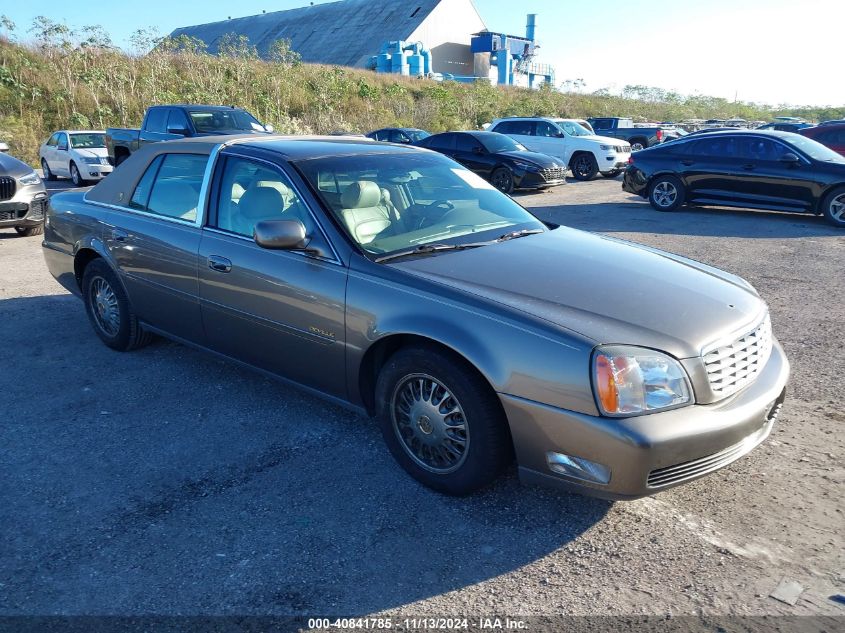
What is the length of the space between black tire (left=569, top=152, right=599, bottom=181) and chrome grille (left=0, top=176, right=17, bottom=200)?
14.9 meters

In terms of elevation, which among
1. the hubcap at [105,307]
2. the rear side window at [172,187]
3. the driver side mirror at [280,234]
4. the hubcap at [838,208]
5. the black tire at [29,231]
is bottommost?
the black tire at [29,231]

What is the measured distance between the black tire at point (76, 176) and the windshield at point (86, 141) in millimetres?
573

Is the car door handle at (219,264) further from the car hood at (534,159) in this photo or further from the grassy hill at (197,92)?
the grassy hill at (197,92)

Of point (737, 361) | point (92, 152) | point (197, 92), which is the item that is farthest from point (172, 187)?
point (197, 92)

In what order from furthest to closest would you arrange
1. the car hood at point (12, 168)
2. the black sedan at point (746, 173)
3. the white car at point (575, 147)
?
the white car at point (575, 147) < the black sedan at point (746, 173) < the car hood at point (12, 168)

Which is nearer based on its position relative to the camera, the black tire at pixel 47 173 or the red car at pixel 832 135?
the red car at pixel 832 135

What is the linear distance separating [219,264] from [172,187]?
979 mm

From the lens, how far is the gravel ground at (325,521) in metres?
2.64

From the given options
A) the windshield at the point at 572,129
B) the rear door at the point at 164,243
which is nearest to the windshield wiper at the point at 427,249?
the rear door at the point at 164,243

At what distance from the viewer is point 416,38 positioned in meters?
61.1

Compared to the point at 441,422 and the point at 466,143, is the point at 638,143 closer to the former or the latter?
the point at 466,143

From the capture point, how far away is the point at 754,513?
10.4ft

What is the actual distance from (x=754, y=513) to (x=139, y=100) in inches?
1137

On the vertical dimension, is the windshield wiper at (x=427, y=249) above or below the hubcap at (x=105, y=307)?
above
